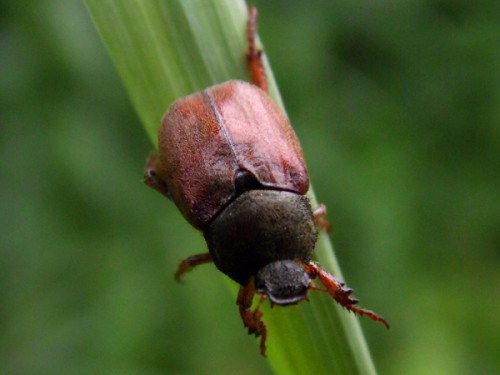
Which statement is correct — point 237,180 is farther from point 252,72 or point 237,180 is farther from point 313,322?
point 313,322

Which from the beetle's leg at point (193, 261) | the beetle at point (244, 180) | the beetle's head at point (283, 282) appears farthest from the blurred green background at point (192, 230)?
the beetle's head at point (283, 282)

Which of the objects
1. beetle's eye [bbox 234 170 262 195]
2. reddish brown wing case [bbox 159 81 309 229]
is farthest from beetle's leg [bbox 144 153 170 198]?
beetle's eye [bbox 234 170 262 195]

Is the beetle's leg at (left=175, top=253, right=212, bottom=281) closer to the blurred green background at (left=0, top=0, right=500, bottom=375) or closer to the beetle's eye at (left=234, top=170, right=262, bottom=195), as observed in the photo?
the beetle's eye at (left=234, top=170, right=262, bottom=195)

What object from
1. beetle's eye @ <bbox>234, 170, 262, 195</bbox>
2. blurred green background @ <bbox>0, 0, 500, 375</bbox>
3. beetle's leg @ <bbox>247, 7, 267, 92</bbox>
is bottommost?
blurred green background @ <bbox>0, 0, 500, 375</bbox>

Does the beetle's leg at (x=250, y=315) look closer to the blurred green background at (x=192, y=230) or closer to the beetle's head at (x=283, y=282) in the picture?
the beetle's head at (x=283, y=282)

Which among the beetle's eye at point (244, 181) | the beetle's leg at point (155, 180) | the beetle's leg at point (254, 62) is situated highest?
the beetle's leg at point (254, 62)

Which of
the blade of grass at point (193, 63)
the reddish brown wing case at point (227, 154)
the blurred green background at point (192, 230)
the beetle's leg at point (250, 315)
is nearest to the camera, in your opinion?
the blade of grass at point (193, 63)
